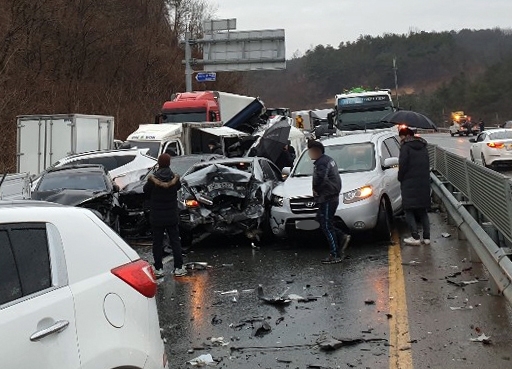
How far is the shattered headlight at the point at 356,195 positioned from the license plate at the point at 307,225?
1.94 feet

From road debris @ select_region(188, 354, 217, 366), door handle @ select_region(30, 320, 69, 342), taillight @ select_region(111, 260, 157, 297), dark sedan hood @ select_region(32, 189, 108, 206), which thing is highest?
taillight @ select_region(111, 260, 157, 297)

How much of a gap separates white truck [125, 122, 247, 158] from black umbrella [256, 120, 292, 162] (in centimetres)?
423

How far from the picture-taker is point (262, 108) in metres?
27.9

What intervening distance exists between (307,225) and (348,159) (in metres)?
2.09

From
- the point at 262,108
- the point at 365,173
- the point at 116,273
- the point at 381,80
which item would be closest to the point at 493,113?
the point at 381,80

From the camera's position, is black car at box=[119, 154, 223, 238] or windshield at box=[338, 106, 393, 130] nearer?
black car at box=[119, 154, 223, 238]

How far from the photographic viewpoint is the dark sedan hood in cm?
1072

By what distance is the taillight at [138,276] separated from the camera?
11.2ft

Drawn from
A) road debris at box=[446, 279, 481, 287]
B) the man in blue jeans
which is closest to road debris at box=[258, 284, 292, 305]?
the man in blue jeans

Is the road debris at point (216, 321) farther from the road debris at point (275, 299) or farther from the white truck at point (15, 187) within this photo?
the white truck at point (15, 187)

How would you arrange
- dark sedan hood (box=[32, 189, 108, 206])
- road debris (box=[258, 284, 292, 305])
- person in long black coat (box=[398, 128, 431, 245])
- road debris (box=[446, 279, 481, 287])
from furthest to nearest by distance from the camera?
dark sedan hood (box=[32, 189, 108, 206])
person in long black coat (box=[398, 128, 431, 245])
road debris (box=[446, 279, 481, 287])
road debris (box=[258, 284, 292, 305])

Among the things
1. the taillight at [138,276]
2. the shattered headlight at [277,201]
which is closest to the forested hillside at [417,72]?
the shattered headlight at [277,201]

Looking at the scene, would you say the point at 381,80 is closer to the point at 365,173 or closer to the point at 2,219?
→ the point at 365,173

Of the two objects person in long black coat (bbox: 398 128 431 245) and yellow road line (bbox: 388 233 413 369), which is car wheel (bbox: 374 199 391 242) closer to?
person in long black coat (bbox: 398 128 431 245)
